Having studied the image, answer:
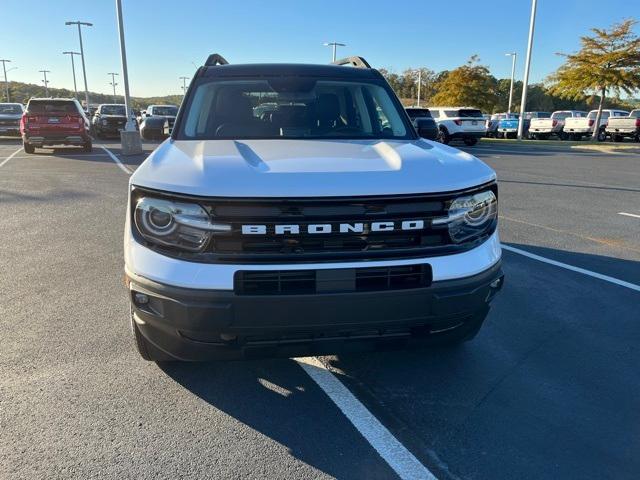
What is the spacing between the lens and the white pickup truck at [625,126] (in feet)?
93.1

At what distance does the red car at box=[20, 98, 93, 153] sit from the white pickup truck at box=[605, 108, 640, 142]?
2748 centimetres

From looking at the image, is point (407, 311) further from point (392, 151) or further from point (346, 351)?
point (392, 151)

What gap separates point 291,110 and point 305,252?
1814mm

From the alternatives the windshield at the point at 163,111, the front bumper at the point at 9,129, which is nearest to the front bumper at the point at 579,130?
the windshield at the point at 163,111

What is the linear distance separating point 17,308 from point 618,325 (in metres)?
4.65

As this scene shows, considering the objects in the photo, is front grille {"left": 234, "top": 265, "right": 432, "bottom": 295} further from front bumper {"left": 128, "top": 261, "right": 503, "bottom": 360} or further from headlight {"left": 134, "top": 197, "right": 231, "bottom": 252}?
headlight {"left": 134, "top": 197, "right": 231, "bottom": 252}

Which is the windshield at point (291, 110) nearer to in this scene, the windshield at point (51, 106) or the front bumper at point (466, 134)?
the windshield at point (51, 106)

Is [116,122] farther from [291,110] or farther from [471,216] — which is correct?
[471,216]

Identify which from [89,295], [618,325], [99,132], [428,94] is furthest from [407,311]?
[428,94]

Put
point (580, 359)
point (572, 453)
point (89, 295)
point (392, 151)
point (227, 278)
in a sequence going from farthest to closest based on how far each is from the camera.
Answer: point (89, 295), point (580, 359), point (392, 151), point (572, 453), point (227, 278)

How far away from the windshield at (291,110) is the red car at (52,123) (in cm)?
1464

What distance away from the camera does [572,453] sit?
243 centimetres

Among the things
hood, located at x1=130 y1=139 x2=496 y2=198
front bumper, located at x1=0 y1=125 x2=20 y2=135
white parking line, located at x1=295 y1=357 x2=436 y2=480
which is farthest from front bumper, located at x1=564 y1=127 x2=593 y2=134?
white parking line, located at x1=295 y1=357 x2=436 y2=480

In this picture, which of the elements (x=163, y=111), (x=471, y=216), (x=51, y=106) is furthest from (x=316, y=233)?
(x=163, y=111)
